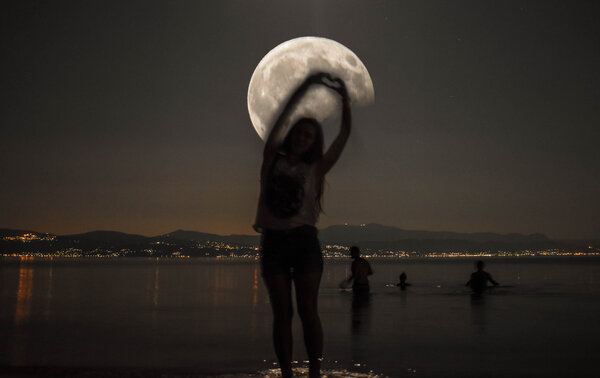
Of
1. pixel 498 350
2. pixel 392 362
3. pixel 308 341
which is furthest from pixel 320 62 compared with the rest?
pixel 498 350

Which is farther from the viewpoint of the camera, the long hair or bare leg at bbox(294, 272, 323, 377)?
the long hair

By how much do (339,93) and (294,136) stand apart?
1.62ft

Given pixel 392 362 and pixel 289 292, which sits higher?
pixel 289 292

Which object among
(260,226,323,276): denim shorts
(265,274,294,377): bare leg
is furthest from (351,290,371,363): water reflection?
(260,226,323,276): denim shorts

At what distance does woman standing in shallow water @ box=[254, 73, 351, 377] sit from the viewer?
4707 millimetres

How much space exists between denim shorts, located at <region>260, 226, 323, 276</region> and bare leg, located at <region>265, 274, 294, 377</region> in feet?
0.22

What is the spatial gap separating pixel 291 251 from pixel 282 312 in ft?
1.60

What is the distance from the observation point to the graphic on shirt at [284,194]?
473cm

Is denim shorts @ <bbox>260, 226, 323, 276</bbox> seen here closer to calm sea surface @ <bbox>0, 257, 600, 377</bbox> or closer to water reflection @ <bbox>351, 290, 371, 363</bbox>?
calm sea surface @ <bbox>0, 257, 600, 377</bbox>

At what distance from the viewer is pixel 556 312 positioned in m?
17.0

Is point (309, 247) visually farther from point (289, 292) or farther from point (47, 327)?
point (47, 327)

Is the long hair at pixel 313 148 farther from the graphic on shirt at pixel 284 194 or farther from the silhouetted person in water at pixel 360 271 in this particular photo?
the silhouetted person in water at pixel 360 271

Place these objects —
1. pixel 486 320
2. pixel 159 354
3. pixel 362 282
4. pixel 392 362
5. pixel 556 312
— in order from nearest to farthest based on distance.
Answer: pixel 392 362 → pixel 159 354 → pixel 486 320 → pixel 556 312 → pixel 362 282

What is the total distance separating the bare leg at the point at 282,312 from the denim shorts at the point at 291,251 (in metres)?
0.07
